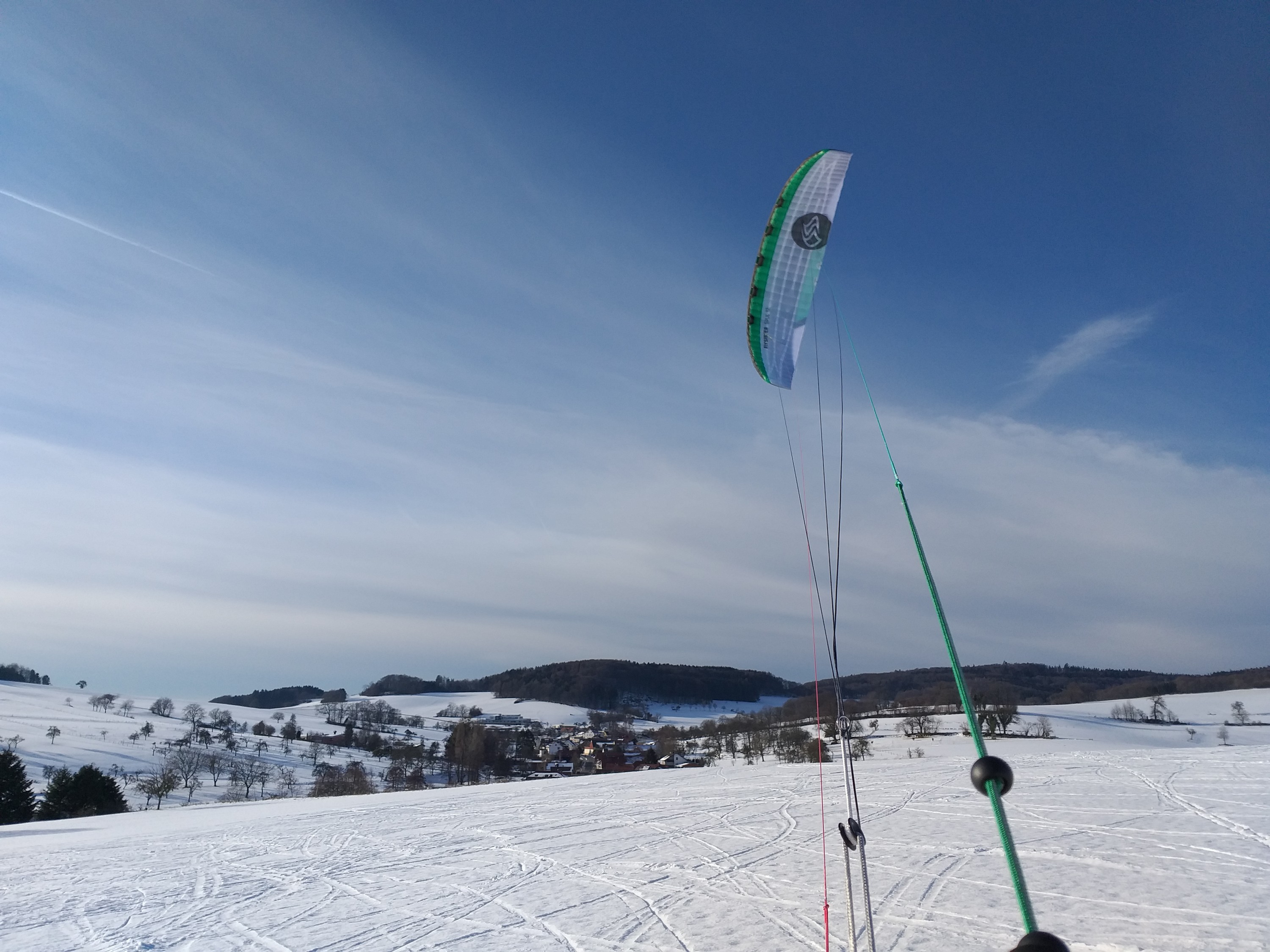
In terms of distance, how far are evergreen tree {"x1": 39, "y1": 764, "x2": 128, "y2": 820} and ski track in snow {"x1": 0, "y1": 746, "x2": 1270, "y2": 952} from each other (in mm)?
16359

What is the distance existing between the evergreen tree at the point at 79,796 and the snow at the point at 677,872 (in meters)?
12.7

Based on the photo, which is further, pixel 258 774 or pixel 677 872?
pixel 258 774

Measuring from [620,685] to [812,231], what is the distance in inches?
6445

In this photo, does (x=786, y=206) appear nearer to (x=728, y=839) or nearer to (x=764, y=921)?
(x=764, y=921)

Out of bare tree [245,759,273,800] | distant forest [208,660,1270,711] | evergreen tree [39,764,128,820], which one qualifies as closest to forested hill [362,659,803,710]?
distant forest [208,660,1270,711]

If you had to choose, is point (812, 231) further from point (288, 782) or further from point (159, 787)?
point (288, 782)

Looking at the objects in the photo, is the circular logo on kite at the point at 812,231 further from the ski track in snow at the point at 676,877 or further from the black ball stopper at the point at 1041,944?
the ski track in snow at the point at 676,877

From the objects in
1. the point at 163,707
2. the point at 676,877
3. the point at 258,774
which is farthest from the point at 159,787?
the point at 163,707

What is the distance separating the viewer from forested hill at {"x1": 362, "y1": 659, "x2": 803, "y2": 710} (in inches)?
6127

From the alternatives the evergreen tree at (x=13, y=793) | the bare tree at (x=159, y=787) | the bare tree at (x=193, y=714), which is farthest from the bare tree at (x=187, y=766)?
the bare tree at (x=193, y=714)

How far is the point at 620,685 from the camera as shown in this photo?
528ft

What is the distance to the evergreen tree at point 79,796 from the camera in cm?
2922

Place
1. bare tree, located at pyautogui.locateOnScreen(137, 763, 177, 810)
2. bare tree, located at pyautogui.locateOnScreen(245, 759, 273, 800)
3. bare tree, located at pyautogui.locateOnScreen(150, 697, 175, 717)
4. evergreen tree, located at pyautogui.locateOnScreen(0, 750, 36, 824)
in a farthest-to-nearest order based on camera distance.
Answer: bare tree, located at pyautogui.locateOnScreen(150, 697, 175, 717) → bare tree, located at pyautogui.locateOnScreen(245, 759, 273, 800) → bare tree, located at pyautogui.locateOnScreen(137, 763, 177, 810) → evergreen tree, located at pyautogui.locateOnScreen(0, 750, 36, 824)

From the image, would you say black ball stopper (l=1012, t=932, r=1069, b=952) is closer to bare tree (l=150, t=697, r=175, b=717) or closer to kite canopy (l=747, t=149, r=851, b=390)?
kite canopy (l=747, t=149, r=851, b=390)
